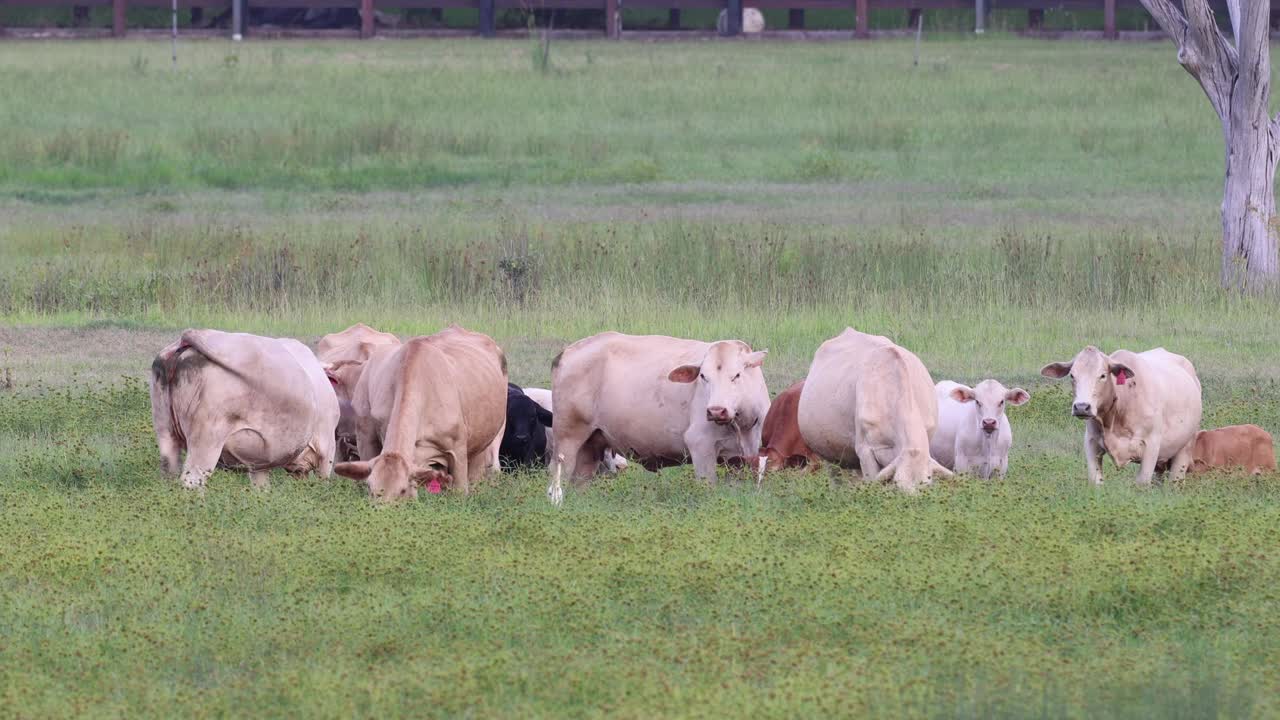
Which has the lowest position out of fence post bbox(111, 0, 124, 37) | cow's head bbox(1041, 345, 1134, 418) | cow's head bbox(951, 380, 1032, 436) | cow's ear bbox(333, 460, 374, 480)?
cow's ear bbox(333, 460, 374, 480)

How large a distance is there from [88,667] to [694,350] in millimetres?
5388

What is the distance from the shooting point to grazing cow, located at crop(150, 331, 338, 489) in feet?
35.9

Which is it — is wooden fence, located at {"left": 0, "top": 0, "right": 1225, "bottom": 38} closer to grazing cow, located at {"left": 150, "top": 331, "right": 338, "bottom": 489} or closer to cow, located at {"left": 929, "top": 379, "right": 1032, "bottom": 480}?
cow, located at {"left": 929, "top": 379, "right": 1032, "bottom": 480}

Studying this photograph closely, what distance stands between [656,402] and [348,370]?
84.0 inches

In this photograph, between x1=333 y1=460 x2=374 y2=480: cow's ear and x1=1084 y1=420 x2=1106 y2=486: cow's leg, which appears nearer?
x1=333 y1=460 x2=374 y2=480: cow's ear

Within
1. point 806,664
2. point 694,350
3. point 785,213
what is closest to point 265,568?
point 806,664

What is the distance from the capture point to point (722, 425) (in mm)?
11906

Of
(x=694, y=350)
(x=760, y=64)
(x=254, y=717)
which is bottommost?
(x=254, y=717)

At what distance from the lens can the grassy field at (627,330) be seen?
8055 mm

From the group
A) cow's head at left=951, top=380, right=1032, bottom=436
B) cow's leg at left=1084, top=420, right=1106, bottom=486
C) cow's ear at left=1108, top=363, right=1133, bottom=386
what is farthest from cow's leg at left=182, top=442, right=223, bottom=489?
cow's ear at left=1108, top=363, right=1133, bottom=386

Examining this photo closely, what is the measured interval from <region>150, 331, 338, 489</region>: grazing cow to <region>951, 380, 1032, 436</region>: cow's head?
→ 4.07 metres

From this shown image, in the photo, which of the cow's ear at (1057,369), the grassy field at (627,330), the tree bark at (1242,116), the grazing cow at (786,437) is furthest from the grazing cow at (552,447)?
the tree bark at (1242,116)

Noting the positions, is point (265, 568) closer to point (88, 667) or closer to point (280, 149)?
point (88, 667)

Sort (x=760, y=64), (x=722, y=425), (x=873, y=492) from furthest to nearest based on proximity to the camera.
Result: 1. (x=760, y=64)
2. (x=722, y=425)
3. (x=873, y=492)
